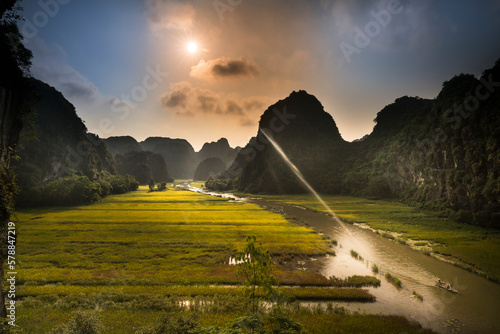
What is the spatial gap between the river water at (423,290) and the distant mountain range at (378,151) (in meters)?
21.9

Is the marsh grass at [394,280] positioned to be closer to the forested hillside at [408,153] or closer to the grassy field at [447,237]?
the grassy field at [447,237]

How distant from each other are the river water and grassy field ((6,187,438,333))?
4.92 feet

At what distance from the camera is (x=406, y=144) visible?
7681cm

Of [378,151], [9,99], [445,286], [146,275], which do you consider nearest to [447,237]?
[445,286]

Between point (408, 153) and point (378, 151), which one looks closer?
point (408, 153)

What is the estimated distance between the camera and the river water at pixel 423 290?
12492mm

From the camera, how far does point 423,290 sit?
15.9 meters

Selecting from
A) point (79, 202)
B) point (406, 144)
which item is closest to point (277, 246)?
point (79, 202)

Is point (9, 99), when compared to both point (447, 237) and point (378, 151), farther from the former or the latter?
point (378, 151)

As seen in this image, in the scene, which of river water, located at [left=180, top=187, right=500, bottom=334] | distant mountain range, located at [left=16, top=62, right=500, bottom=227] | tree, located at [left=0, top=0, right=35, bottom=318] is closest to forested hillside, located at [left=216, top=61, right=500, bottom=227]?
distant mountain range, located at [left=16, top=62, right=500, bottom=227]

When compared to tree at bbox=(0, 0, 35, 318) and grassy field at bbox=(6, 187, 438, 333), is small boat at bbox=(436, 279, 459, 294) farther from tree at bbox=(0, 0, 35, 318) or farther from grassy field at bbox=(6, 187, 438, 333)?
tree at bbox=(0, 0, 35, 318)

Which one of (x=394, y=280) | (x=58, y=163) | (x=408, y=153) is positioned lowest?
(x=394, y=280)

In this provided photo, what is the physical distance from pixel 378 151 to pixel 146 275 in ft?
366

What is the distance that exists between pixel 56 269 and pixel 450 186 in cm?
6833
